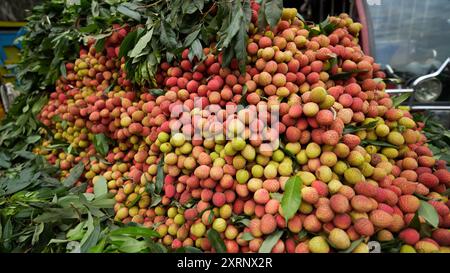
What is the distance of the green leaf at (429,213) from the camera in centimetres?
94

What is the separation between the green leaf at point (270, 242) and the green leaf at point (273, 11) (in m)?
0.88

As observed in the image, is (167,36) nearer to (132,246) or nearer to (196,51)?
(196,51)

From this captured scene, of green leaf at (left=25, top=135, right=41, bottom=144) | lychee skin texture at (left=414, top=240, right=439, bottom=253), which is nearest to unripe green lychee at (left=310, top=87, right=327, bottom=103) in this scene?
lychee skin texture at (left=414, top=240, right=439, bottom=253)

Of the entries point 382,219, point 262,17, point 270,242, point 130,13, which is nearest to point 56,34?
point 130,13

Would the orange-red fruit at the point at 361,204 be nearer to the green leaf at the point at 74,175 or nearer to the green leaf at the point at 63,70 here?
the green leaf at the point at 74,175

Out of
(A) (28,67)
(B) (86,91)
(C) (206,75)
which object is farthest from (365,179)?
(A) (28,67)

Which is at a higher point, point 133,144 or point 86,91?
point 86,91

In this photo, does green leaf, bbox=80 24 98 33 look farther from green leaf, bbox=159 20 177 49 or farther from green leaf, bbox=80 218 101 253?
green leaf, bbox=80 218 101 253

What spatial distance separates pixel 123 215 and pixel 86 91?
978mm

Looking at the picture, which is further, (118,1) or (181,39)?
(118,1)

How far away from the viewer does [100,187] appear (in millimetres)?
1542

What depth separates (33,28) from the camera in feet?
8.77

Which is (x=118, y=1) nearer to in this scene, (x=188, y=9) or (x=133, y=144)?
(x=188, y=9)
